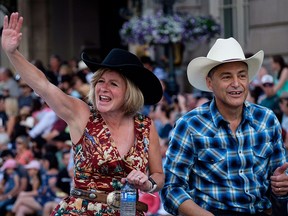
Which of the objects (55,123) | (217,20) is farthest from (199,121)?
(217,20)

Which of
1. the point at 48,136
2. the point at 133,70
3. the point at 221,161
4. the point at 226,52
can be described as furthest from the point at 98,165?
the point at 48,136

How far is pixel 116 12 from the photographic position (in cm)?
2858

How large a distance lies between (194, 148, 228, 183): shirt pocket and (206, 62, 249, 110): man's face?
344 mm

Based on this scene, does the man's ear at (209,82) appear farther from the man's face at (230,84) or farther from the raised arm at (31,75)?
the raised arm at (31,75)

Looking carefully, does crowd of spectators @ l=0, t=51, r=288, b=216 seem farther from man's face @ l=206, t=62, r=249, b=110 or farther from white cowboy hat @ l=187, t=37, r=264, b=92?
man's face @ l=206, t=62, r=249, b=110

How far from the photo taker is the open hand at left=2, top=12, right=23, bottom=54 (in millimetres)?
6840

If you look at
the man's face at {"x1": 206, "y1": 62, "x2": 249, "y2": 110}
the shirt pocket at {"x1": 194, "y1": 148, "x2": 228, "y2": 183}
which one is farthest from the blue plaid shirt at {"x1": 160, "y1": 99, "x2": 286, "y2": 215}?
the man's face at {"x1": 206, "y1": 62, "x2": 249, "y2": 110}

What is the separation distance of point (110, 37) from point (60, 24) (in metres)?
1.46

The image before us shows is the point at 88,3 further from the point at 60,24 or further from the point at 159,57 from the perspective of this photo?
the point at 159,57

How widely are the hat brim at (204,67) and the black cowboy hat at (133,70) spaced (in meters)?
0.27

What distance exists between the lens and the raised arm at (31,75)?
6863mm

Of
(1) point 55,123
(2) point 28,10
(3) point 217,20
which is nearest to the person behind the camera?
(1) point 55,123

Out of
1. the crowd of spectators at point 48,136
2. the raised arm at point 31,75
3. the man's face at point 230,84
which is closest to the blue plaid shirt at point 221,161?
the man's face at point 230,84

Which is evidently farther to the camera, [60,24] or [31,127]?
[60,24]
